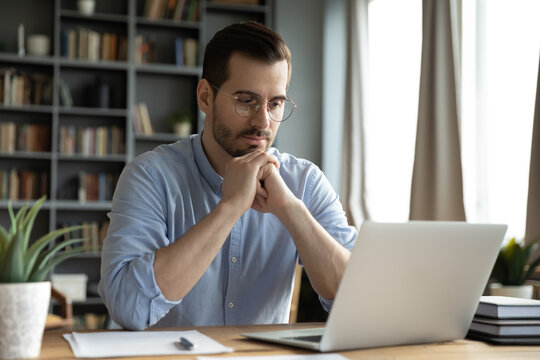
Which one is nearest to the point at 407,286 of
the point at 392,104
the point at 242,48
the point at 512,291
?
the point at 242,48

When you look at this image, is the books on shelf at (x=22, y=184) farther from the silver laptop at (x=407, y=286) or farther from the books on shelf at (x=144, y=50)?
A: the silver laptop at (x=407, y=286)

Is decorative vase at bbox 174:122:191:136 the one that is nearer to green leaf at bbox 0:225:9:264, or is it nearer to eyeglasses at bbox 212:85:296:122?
eyeglasses at bbox 212:85:296:122

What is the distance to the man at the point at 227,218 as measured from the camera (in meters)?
1.46

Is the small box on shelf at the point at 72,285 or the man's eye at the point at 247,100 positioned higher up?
the man's eye at the point at 247,100

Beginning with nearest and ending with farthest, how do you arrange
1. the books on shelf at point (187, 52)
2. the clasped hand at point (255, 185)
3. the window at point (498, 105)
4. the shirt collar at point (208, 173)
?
the clasped hand at point (255, 185) → the shirt collar at point (208, 173) → the window at point (498, 105) → the books on shelf at point (187, 52)

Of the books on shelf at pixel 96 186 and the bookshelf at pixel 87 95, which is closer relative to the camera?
the bookshelf at pixel 87 95

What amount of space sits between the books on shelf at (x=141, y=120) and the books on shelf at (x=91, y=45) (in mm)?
392

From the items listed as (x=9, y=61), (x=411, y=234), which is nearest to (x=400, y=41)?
(x=9, y=61)

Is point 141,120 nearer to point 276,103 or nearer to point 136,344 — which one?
point 276,103

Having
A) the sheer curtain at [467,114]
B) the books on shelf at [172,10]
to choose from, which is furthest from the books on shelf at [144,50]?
the sheer curtain at [467,114]

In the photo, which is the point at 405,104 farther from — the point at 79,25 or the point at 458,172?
the point at 79,25

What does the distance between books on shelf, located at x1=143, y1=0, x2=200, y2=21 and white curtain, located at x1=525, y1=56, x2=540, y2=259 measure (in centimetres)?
311

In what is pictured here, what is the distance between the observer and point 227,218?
5.02ft

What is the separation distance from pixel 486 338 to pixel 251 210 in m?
0.74
